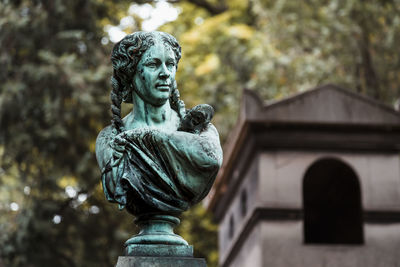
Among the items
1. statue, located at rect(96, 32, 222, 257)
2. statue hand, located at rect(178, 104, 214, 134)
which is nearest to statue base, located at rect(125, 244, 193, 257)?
statue, located at rect(96, 32, 222, 257)

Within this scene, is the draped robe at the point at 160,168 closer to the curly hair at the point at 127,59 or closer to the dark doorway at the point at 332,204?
the curly hair at the point at 127,59

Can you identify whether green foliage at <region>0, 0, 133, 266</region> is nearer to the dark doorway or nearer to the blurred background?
the blurred background

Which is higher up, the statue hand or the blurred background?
the blurred background

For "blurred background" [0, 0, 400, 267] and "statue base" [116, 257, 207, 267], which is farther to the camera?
"blurred background" [0, 0, 400, 267]

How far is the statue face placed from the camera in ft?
14.7

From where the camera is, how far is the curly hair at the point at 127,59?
14.8 feet

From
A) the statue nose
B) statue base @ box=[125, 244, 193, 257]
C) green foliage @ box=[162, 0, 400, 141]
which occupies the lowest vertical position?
statue base @ box=[125, 244, 193, 257]


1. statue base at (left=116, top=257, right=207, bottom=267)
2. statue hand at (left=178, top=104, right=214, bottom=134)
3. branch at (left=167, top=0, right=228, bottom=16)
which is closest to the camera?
statue base at (left=116, top=257, right=207, bottom=267)

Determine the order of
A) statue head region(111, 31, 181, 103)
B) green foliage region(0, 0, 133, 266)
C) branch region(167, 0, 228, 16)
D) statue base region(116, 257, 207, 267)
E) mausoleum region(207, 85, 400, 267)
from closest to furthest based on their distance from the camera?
statue base region(116, 257, 207, 267) < statue head region(111, 31, 181, 103) < mausoleum region(207, 85, 400, 267) < green foliage region(0, 0, 133, 266) < branch region(167, 0, 228, 16)

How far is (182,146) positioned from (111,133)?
0.49 meters

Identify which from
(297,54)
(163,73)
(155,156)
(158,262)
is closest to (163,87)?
(163,73)

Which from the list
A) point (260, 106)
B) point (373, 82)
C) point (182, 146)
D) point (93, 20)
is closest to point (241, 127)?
point (260, 106)

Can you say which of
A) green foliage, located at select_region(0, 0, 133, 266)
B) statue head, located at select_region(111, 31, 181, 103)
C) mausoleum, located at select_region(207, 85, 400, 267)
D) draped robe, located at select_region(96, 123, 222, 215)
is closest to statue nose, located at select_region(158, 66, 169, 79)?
statue head, located at select_region(111, 31, 181, 103)

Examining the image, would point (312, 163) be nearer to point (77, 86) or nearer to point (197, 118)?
point (77, 86)
